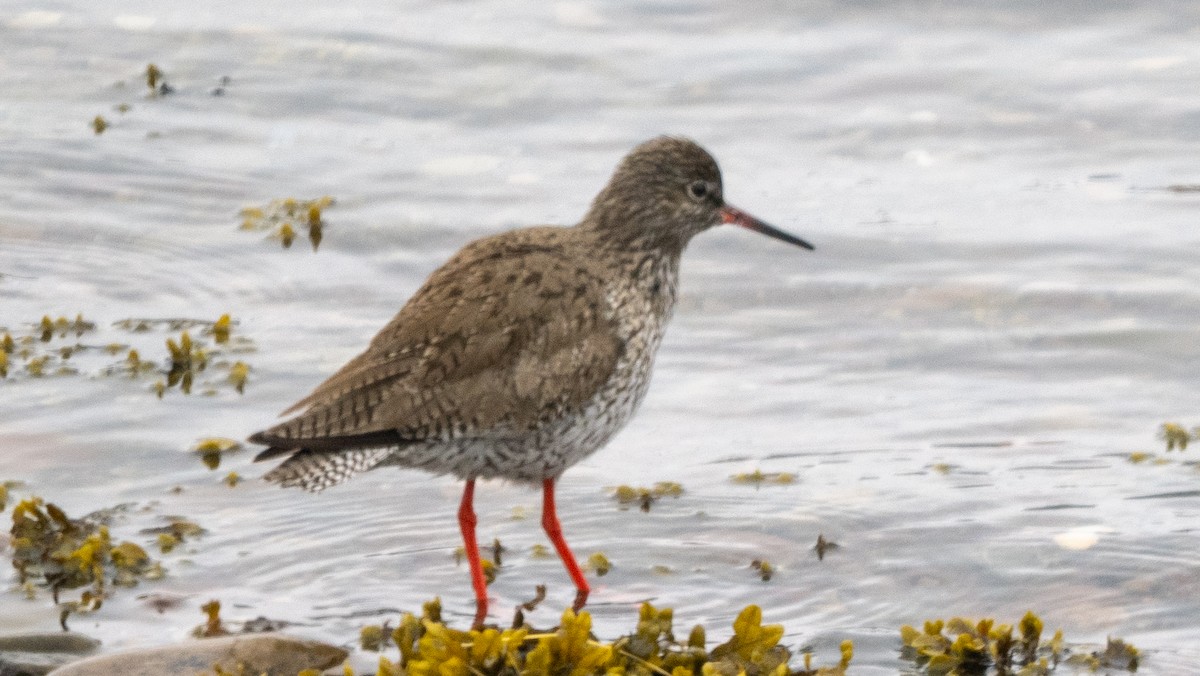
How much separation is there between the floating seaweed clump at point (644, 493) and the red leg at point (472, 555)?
0.79 meters

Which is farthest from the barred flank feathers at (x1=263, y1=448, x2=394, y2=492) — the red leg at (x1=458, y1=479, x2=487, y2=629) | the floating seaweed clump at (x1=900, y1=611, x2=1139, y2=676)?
the floating seaweed clump at (x1=900, y1=611, x2=1139, y2=676)

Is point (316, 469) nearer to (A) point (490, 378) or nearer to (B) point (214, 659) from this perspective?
(A) point (490, 378)

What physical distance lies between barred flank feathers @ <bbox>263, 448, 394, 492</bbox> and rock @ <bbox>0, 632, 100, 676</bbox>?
78cm

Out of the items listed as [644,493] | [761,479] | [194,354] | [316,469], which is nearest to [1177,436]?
[761,479]

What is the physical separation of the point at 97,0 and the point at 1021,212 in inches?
269

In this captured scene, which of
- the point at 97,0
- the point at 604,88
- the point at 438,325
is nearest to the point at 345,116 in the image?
the point at 604,88

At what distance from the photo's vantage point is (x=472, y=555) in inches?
254

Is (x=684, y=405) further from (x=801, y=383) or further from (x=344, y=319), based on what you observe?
(x=344, y=319)

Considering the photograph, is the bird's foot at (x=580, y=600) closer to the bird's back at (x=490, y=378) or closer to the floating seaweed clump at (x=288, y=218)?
the bird's back at (x=490, y=378)

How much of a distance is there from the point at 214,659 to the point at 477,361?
4.63 feet

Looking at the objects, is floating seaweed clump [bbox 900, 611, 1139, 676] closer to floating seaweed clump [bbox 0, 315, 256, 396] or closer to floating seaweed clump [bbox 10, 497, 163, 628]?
floating seaweed clump [bbox 10, 497, 163, 628]

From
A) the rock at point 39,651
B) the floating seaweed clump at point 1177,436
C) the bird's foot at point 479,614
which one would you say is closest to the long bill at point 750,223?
the floating seaweed clump at point 1177,436

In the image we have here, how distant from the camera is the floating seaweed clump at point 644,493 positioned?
725 cm

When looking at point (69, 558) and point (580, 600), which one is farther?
point (580, 600)
